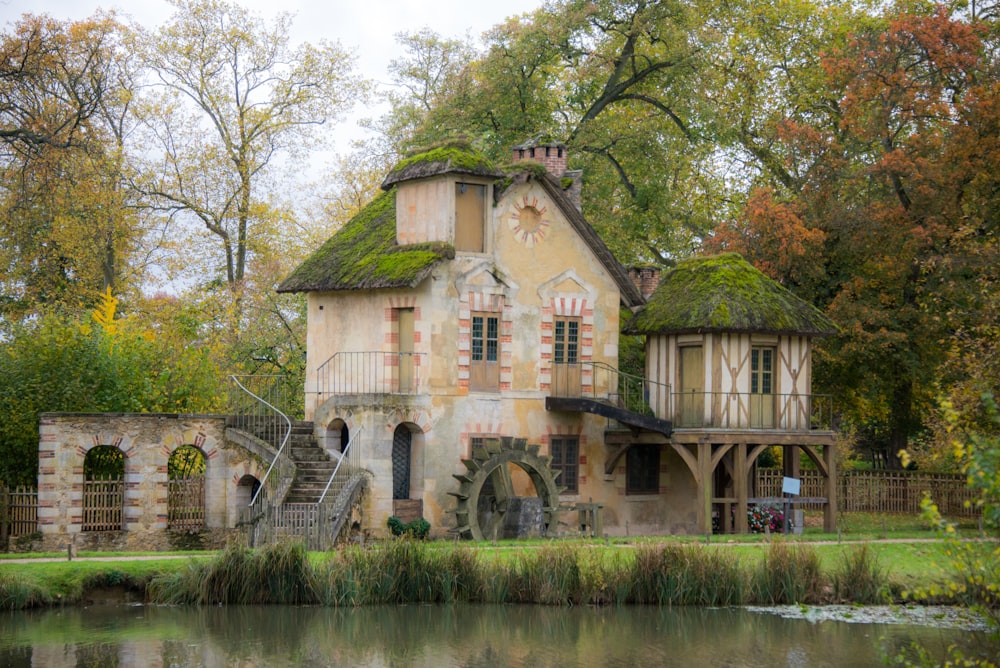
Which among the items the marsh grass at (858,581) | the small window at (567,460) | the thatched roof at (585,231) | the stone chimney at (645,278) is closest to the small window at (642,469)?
the small window at (567,460)

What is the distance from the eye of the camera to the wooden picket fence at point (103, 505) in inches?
1180

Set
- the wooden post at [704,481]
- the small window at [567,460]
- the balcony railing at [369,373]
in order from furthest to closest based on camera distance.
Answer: the small window at [567,460], the balcony railing at [369,373], the wooden post at [704,481]

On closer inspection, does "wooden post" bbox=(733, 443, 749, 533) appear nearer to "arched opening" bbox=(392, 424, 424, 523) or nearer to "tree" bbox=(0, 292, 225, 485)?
"arched opening" bbox=(392, 424, 424, 523)

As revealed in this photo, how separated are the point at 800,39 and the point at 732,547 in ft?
78.5

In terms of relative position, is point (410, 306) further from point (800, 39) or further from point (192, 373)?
point (800, 39)

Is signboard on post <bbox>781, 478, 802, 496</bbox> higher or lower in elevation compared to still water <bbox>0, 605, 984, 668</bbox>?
higher

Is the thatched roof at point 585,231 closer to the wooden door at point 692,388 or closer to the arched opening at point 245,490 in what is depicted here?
the wooden door at point 692,388

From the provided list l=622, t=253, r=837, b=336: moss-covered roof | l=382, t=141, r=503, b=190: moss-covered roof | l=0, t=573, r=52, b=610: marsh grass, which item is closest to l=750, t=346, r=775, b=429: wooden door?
l=622, t=253, r=837, b=336: moss-covered roof

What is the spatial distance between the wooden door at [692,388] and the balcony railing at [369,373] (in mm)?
6228

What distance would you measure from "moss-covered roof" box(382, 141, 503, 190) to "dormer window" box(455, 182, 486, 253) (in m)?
0.60


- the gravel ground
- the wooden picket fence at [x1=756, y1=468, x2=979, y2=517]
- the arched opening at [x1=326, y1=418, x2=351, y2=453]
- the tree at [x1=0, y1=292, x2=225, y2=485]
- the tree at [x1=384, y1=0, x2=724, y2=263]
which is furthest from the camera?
the tree at [x1=384, y1=0, x2=724, y2=263]

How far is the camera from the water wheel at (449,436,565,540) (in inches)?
1200

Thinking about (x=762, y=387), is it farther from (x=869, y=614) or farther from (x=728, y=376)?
(x=869, y=614)

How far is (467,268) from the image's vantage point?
3225cm
